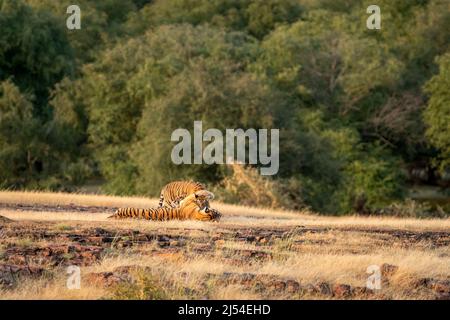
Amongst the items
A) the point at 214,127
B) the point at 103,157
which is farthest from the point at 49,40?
the point at 214,127

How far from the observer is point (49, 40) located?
44781 mm

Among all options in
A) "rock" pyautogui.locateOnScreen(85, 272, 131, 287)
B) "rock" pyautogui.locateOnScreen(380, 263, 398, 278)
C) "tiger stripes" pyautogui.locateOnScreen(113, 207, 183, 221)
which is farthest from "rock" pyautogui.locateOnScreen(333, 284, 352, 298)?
"tiger stripes" pyautogui.locateOnScreen(113, 207, 183, 221)

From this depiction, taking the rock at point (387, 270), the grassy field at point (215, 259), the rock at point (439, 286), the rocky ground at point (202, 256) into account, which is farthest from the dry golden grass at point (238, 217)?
the rock at point (439, 286)

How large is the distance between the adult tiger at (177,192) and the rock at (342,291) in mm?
6820

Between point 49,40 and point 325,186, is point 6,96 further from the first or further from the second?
point 325,186

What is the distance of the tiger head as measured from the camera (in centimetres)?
1599

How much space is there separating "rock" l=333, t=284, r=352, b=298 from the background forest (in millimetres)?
22051

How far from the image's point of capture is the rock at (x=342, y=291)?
10325 mm

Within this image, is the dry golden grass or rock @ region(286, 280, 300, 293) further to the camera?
the dry golden grass

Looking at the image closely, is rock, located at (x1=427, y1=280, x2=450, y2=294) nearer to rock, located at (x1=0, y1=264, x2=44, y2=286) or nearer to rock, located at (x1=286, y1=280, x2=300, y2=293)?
rock, located at (x1=286, y1=280, x2=300, y2=293)

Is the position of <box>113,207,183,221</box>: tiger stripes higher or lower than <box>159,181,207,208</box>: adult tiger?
lower

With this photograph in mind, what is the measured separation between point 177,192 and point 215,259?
5683mm

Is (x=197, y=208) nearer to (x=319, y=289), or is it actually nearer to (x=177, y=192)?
(x=177, y=192)

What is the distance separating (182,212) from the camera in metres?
16.2
